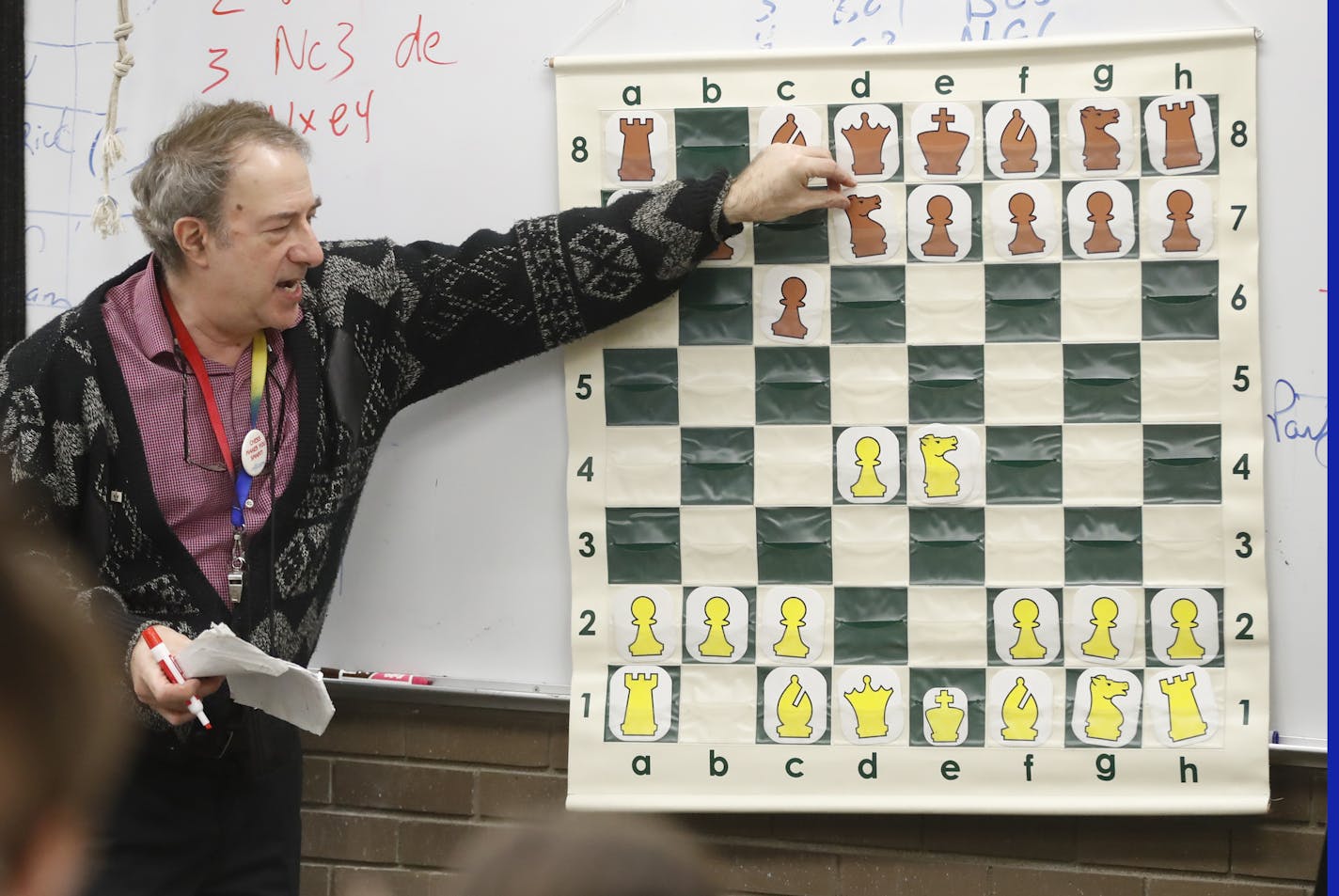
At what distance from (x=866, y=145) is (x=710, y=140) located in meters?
0.24

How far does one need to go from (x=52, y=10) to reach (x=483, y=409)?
104 cm

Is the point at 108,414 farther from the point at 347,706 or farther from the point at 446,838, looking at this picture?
the point at 446,838

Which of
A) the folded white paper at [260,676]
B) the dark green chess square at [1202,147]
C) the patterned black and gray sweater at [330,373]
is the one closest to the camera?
the folded white paper at [260,676]

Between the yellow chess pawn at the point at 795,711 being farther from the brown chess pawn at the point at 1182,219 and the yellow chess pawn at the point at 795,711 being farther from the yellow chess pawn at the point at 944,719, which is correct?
the brown chess pawn at the point at 1182,219

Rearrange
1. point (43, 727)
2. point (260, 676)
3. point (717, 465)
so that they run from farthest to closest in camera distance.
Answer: point (717, 465), point (260, 676), point (43, 727)

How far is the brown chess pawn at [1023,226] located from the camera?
81.0 inches

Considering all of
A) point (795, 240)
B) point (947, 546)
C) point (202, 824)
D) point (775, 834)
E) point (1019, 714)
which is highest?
point (795, 240)

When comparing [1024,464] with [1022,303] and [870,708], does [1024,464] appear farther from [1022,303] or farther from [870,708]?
[870,708]

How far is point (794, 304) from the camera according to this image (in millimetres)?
2111

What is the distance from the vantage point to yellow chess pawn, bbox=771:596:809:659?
214 centimetres

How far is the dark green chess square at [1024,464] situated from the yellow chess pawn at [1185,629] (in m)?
0.24

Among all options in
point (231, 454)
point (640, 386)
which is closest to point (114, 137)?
point (231, 454)

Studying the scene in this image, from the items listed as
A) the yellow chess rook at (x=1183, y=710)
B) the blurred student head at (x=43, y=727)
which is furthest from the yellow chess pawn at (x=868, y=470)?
the blurred student head at (x=43, y=727)

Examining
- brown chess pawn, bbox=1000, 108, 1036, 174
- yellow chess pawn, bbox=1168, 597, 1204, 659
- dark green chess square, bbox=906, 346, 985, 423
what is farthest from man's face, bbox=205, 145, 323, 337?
yellow chess pawn, bbox=1168, 597, 1204, 659
